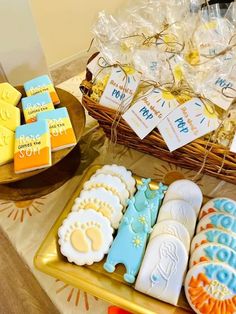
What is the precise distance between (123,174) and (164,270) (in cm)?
25

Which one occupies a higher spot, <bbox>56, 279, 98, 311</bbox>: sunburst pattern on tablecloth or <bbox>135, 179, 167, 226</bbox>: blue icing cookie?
<bbox>135, 179, 167, 226</bbox>: blue icing cookie

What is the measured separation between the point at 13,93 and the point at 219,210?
0.62 meters

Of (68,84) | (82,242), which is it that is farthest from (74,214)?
(68,84)

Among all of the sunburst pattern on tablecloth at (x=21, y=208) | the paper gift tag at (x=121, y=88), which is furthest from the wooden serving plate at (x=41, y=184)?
the paper gift tag at (x=121, y=88)

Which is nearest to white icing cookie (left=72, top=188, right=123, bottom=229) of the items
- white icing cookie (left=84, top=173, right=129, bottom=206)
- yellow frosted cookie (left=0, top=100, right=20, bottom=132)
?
white icing cookie (left=84, top=173, right=129, bottom=206)

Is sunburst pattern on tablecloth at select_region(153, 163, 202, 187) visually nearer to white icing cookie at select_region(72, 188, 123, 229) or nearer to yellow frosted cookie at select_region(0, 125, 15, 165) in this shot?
white icing cookie at select_region(72, 188, 123, 229)

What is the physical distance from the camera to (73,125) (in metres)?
0.74

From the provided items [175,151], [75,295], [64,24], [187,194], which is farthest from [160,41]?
[64,24]

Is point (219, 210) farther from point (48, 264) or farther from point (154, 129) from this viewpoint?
point (48, 264)

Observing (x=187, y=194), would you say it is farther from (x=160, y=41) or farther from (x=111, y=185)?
(x=160, y=41)

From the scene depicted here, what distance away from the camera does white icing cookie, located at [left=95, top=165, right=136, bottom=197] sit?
69 cm

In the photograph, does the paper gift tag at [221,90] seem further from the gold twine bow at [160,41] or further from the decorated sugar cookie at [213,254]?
the decorated sugar cookie at [213,254]

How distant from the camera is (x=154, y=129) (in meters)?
0.67

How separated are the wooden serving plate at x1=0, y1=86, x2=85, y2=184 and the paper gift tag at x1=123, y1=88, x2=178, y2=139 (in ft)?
0.42
